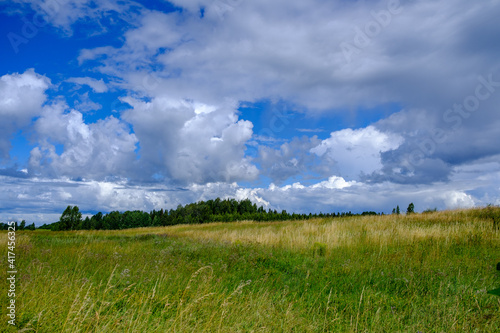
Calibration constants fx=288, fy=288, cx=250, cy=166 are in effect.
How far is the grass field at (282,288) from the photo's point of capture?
387 cm

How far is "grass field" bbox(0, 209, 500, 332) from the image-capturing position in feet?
12.7

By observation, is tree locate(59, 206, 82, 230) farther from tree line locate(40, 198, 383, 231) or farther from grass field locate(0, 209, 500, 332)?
grass field locate(0, 209, 500, 332)

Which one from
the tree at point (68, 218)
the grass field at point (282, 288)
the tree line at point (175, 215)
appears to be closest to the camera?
the grass field at point (282, 288)

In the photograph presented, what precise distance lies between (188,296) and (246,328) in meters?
1.63

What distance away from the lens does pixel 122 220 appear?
84875 millimetres

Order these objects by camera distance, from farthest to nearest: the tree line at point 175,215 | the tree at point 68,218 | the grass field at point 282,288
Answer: the tree line at point 175,215, the tree at point 68,218, the grass field at point 282,288

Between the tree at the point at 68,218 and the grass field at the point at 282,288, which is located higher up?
the grass field at the point at 282,288

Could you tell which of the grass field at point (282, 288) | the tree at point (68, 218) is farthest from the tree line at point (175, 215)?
the grass field at point (282, 288)

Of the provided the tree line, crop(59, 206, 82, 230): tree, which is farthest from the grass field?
the tree line

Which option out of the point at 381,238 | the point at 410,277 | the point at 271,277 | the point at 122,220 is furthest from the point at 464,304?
the point at 122,220

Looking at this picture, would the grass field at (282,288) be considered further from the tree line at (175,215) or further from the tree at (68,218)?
the tree line at (175,215)

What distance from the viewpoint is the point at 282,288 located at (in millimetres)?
6434

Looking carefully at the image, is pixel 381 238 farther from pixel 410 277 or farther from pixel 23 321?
pixel 23 321

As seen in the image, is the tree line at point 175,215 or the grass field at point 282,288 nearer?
the grass field at point 282,288
